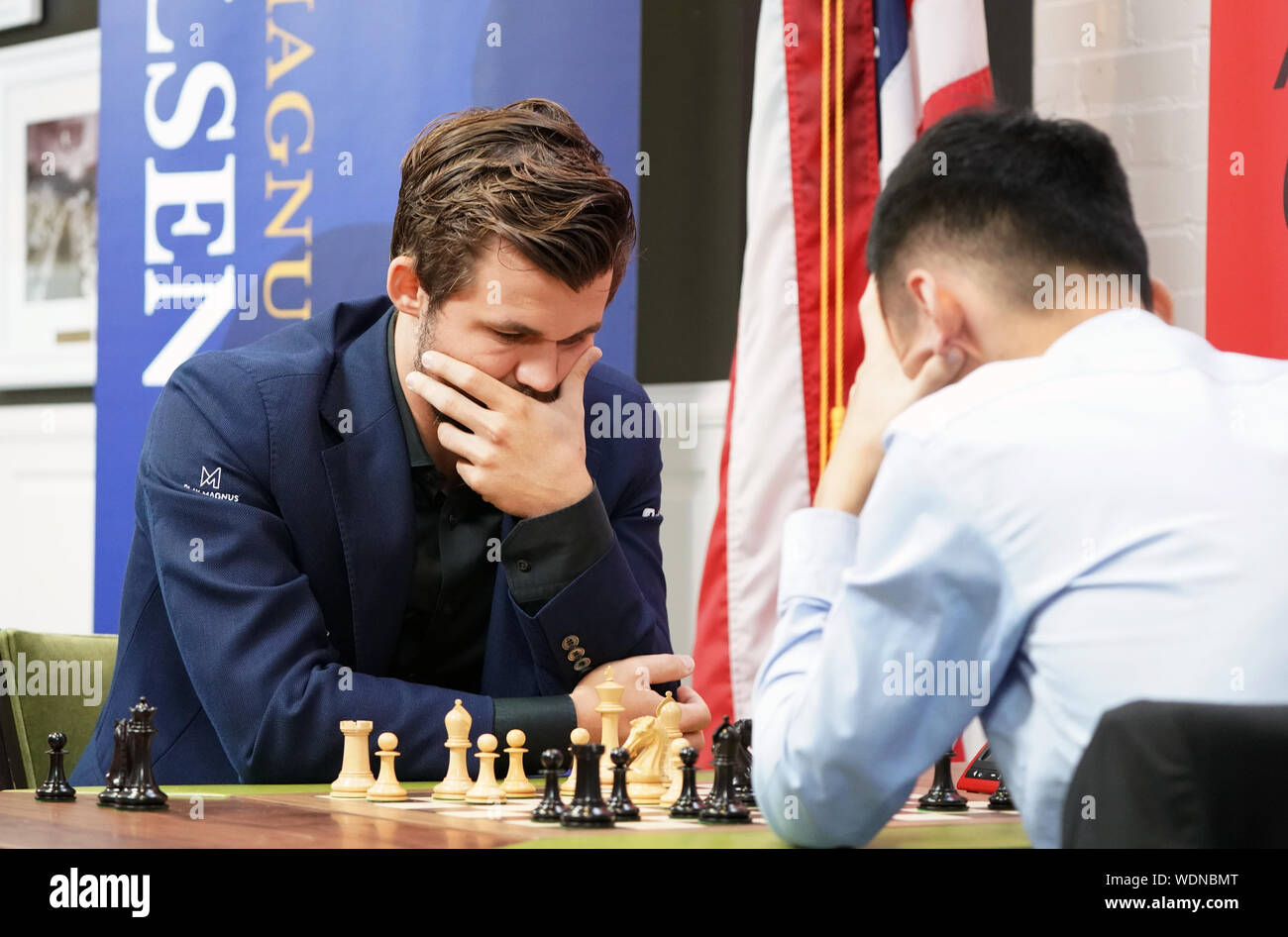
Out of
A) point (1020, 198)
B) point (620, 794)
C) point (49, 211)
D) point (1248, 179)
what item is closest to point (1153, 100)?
point (1248, 179)

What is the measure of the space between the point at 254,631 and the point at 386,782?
0.36m

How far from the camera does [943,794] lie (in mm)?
1538

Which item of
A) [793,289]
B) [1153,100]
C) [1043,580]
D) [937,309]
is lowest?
[1043,580]

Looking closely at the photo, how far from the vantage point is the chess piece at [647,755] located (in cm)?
157

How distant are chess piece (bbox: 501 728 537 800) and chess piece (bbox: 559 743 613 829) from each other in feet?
→ 0.77

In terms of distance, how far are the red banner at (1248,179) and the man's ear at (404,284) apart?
5.37ft

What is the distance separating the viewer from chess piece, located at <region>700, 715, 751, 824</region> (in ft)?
4.48

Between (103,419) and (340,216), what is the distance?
891 millimetres

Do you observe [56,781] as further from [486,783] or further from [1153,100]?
[1153,100]

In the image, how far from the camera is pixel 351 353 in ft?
7.05

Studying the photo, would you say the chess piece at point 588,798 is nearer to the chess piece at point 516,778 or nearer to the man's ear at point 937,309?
the chess piece at point 516,778

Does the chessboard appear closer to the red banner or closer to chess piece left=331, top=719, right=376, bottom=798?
chess piece left=331, top=719, right=376, bottom=798

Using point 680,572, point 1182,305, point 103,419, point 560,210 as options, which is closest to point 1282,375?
point 560,210

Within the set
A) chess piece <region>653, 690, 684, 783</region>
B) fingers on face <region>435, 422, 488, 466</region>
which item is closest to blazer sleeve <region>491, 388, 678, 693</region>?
fingers on face <region>435, 422, 488, 466</region>
